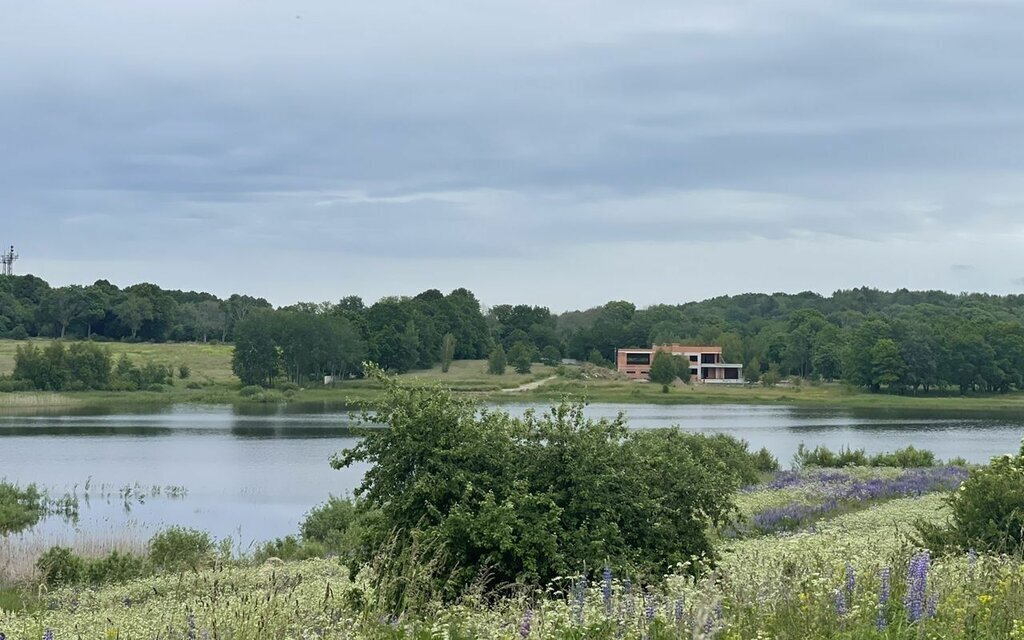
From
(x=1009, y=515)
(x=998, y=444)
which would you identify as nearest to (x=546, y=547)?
(x=1009, y=515)

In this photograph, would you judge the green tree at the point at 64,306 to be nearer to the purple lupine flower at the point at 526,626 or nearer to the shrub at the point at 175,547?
the shrub at the point at 175,547

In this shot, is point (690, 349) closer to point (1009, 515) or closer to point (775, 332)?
point (775, 332)

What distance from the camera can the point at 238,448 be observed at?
54.5 metres

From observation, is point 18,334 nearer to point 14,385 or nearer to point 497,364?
point 14,385

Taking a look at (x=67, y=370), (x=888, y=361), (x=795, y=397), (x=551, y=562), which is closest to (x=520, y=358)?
(x=795, y=397)

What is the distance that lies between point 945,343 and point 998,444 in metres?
63.9

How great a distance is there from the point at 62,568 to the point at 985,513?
582 inches

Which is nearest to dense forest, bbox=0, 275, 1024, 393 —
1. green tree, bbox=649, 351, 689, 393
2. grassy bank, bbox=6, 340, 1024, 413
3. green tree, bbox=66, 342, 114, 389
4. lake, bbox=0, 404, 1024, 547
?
grassy bank, bbox=6, 340, 1024, 413

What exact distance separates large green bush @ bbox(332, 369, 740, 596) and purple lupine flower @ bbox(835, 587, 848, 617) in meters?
5.02

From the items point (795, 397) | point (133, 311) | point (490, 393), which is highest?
point (133, 311)

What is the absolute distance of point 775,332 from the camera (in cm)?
16050

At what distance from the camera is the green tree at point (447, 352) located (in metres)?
133

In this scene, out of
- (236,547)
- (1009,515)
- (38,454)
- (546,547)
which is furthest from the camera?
(38,454)

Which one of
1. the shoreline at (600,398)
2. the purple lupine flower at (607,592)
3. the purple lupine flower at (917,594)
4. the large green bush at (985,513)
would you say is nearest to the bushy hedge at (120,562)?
the large green bush at (985,513)
